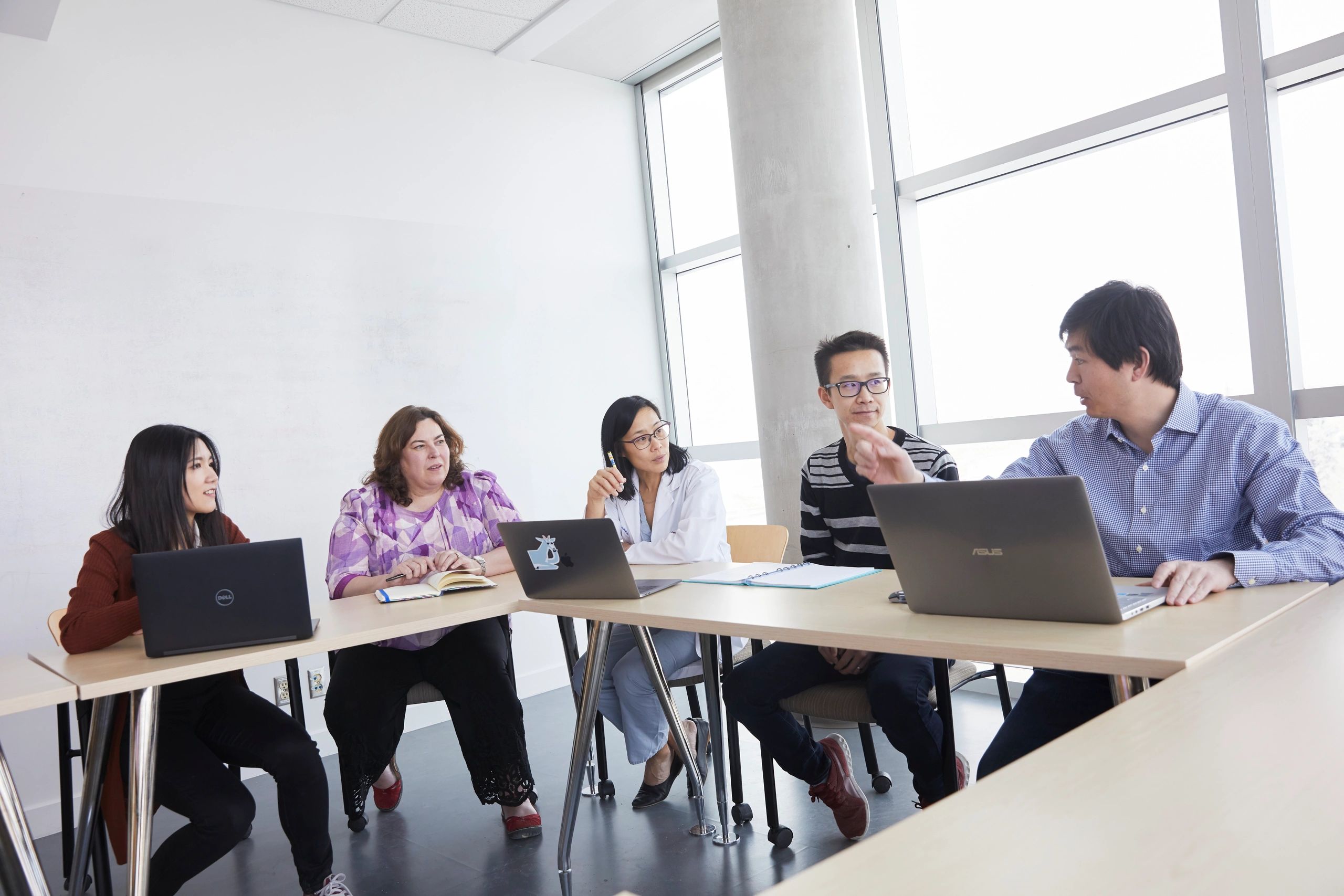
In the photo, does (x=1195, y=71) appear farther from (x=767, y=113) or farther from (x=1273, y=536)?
(x=1273, y=536)

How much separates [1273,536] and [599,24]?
3.73 meters

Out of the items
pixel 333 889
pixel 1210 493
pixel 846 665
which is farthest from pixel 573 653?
pixel 1210 493

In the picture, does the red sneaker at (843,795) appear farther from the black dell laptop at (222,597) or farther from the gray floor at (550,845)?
the black dell laptop at (222,597)

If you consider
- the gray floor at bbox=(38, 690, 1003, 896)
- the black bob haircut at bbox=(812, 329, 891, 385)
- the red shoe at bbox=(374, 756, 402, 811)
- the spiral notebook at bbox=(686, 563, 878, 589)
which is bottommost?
the gray floor at bbox=(38, 690, 1003, 896)

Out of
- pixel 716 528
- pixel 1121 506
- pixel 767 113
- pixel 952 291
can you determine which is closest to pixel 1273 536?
pixel 1121 506

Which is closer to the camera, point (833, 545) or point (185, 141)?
point (833, 545)

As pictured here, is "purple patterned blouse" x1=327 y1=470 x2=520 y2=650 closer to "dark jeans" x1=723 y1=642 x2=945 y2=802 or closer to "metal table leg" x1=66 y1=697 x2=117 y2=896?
"metal table leg" x1=66 y1=697 x2=117 y2=896

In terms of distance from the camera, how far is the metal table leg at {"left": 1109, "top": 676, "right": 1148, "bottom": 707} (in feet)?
4.16

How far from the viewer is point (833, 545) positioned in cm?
261

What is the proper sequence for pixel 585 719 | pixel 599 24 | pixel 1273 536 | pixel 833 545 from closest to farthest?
1. pixel 1273 536
2. pixel 585 719
3. pixel 833 545
4. pixel 599 24

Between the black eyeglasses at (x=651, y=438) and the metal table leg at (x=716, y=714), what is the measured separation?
2.06 feet

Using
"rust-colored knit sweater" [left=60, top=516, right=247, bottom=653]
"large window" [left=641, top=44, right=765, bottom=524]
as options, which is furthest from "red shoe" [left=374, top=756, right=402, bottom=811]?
"large window" [left=641, top=44, right=765, bottom=524]

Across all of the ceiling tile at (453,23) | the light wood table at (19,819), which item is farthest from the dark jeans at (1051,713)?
the ceiling tile at (453,23)

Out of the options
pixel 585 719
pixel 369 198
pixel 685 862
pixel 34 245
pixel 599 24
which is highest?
pixel 599 24
